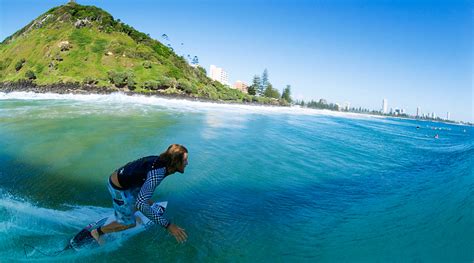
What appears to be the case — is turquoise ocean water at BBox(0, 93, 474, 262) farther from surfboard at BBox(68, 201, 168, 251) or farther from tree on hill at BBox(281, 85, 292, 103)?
tree on hill at BBox(281, 85, 292, 103)

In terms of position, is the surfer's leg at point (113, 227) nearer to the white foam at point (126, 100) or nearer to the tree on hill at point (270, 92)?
the white foam at point (126, 100)

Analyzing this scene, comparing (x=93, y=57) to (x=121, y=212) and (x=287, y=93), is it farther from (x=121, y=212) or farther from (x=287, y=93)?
(x=287, y=93)

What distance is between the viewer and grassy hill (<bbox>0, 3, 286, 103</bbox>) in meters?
60.7

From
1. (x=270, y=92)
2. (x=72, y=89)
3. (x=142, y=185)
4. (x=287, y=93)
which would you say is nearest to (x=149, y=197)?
(x=142, y=185)

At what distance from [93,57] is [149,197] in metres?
73.1

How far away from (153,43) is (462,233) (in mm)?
90620

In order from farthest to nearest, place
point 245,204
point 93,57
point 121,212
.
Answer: point 93,57
point 245,204
point 121,212

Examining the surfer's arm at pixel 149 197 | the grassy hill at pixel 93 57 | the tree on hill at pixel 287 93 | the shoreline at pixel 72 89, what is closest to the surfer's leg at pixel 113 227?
the surfer's arm at pixel 149 197

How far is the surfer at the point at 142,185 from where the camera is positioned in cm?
393

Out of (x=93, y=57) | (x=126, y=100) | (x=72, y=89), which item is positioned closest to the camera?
(x=126, y=100)

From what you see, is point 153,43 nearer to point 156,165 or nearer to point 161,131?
point 161,131

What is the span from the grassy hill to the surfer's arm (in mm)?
56808

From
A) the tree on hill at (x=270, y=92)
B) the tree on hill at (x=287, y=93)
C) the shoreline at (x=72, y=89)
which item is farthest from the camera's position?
the tree on hill at (x=287, y=93)

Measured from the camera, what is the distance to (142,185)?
4.30 meters
